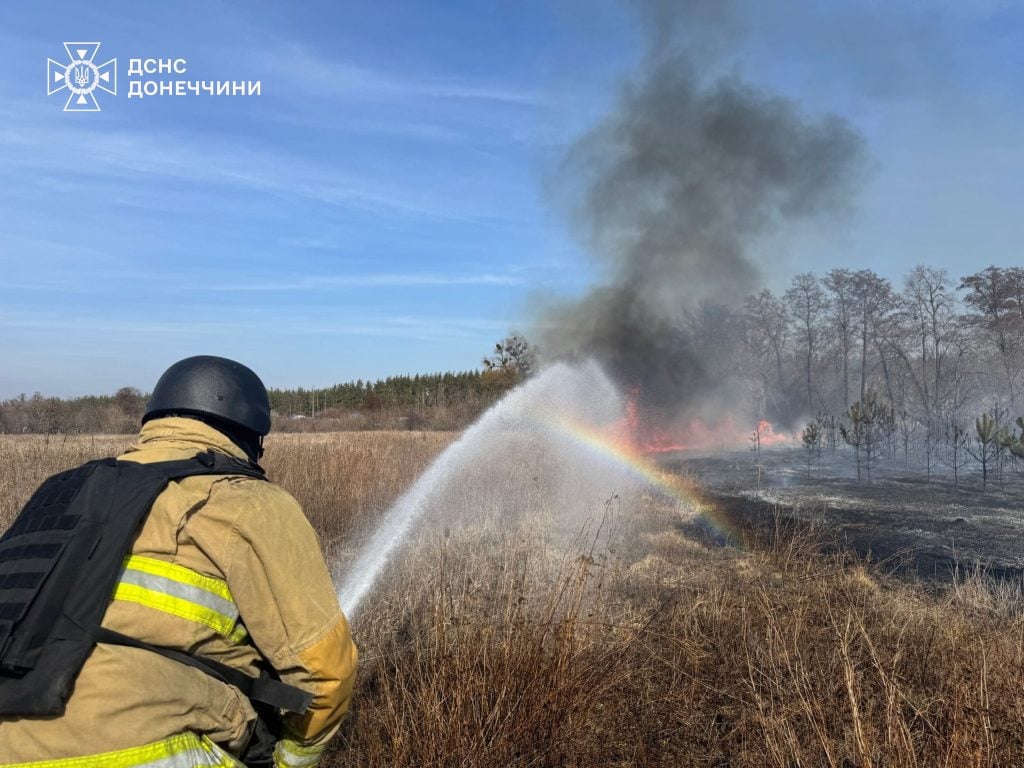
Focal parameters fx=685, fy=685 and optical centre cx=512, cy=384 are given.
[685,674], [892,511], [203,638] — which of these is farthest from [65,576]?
[892,511]

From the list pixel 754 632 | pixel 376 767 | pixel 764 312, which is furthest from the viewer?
pixel 764 312

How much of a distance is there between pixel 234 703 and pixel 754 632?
3683 millimetres

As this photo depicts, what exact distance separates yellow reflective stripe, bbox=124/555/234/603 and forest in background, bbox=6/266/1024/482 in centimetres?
2362

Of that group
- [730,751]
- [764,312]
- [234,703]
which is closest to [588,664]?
[730,751]

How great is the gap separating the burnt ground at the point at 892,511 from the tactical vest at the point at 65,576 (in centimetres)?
728

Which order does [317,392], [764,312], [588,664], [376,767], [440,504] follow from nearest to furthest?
[376,767]
[588,664]
[440,504]
[764,312]
[317,392]

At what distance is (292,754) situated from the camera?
2.04 m

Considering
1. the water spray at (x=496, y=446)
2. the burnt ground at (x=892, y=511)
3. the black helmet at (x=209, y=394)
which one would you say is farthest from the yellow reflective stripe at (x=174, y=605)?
the burnt ground at (x=892, y=511)

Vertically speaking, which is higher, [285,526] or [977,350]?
[977,350]

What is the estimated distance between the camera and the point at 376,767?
3.27 meters

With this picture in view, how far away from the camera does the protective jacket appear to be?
5.34ft

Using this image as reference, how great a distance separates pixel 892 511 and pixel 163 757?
50.1ft

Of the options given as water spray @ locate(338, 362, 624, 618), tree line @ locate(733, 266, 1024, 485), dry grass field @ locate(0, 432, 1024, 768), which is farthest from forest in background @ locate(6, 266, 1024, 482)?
dry grass field @ locate(0, 432, 1024, 768)

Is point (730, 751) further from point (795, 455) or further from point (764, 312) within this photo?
point (764, 312)
